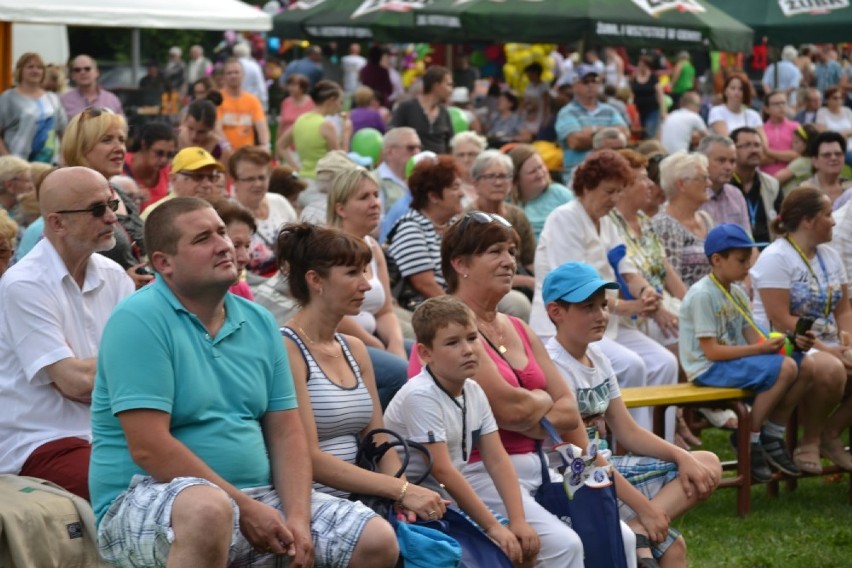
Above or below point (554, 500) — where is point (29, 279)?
above

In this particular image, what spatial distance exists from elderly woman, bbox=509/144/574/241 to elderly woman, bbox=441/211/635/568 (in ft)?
13.3

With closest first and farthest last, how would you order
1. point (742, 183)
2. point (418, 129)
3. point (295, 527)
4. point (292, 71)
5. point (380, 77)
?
1. point (295, 527)
2. point (742, 183)
3. point (418, 129)
4. point (380, 77)
5. point (292, 71)

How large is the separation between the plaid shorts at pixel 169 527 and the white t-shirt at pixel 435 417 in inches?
20.7

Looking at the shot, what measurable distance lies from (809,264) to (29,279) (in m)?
4.73

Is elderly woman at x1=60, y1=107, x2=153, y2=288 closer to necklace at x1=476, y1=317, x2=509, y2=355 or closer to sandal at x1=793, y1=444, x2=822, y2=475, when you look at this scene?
necklace at x1=476, y1=317, x2=509, y2=355

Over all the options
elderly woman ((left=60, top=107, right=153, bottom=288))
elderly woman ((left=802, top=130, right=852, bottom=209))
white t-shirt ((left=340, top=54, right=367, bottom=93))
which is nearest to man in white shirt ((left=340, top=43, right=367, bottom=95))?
white t-shirt ((left=340, top=54, right=367, bottom=93))

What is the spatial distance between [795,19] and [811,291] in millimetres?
8979

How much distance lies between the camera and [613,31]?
14922mm

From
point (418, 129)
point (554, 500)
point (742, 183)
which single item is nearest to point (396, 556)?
point (554, 500)

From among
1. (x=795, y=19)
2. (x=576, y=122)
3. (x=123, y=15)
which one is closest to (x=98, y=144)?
(x=123, y=15)

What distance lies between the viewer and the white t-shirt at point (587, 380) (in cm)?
586

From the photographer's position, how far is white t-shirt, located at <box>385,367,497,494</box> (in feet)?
16.6

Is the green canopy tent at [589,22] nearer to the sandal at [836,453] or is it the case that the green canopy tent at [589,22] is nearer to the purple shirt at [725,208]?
the purple shirt at [725,208]

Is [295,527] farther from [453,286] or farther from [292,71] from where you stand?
[292,71]
